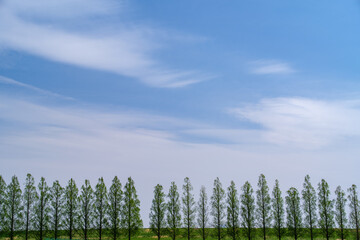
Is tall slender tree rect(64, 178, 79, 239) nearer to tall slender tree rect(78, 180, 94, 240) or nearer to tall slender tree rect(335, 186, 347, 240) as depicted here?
tall slender tree rect(78, 180, 94, 240)

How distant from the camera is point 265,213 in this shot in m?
67.2

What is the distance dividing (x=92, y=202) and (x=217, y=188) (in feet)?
71.5

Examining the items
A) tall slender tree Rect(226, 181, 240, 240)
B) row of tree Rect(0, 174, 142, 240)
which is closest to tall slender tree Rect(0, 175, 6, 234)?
row of tree Rect(0, 174, 142, 240)

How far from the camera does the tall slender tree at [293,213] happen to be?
68.2 m

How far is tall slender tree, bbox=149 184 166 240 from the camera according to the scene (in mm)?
67125

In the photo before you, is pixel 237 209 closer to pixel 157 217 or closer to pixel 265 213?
pixel 265 213

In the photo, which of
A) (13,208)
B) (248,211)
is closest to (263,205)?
(248,211)

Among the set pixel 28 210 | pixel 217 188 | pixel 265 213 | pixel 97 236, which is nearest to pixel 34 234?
pixel 28 210

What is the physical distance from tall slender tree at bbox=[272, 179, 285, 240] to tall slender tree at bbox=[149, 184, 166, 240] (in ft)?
62.5

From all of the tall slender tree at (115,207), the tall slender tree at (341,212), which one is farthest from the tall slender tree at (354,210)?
the tall slender tree at (115,207)

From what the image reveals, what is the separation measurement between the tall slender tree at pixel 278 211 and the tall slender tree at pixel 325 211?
7.01 metres

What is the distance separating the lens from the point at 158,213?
67688mm

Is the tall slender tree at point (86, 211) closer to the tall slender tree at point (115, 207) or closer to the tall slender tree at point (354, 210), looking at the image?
the tall slender tree at point (115, 207)

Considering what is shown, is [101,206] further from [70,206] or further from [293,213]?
[293,213]
